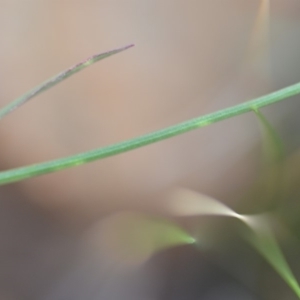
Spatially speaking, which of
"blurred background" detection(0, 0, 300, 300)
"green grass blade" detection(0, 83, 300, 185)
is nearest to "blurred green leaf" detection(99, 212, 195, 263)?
"blurred background" detection(0, 0, 300, 300)

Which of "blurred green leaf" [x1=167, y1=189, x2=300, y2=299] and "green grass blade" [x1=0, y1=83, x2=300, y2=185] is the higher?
"green grass blade" [x1=0, y1=83, x2=300, y2=185]

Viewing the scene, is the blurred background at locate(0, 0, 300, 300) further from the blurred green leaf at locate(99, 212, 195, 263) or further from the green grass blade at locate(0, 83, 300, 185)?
the green grass blade at locate(0, 83, 300, 185)

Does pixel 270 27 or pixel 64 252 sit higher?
pixel 270 27

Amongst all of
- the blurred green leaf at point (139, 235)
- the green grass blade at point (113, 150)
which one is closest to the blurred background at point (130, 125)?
the blurred green leaf at point (139, 235)

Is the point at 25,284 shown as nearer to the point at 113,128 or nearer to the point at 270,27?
the point at 113,128

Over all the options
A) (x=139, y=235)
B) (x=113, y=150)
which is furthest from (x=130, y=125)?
(x=113, y=150)

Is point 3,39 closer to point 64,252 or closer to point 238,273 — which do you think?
point 64,252

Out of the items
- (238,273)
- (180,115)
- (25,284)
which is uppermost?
(180,115)

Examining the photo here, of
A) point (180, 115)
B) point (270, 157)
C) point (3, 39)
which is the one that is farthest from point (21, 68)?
point (270, 157)

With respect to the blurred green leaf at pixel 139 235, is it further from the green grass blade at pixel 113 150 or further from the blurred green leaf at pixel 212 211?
the green grass blade at pixel 113 150
